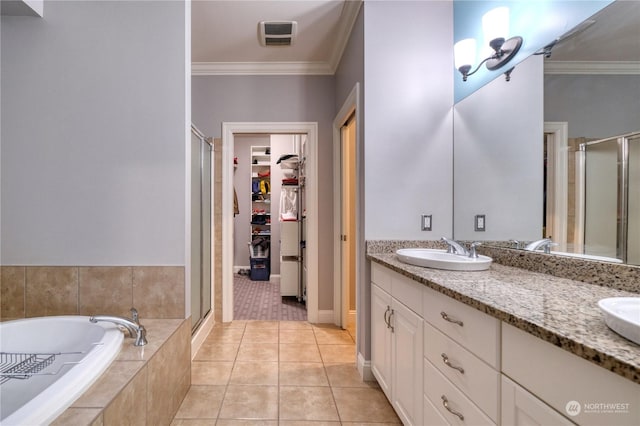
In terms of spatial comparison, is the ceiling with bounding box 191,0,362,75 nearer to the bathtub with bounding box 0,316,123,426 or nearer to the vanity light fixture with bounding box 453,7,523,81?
the vanity light fixture with bounding box 453,7,523,81

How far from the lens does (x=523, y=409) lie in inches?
27.8

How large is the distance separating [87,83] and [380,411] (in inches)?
101

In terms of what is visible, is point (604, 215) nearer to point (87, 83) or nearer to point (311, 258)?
point (311, 258)

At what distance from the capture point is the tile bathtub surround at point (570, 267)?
3.24 ft

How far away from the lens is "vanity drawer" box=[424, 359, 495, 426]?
0.88 m

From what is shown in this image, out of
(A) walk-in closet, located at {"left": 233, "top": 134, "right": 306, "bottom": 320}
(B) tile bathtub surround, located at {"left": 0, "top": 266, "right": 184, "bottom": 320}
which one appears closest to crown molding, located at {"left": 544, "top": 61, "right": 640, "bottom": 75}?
(B) tile bathtub surround, located at {"left": 0, "top": 266, "right": 184, "bottom": 320}

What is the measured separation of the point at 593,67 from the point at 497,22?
2.16 ft

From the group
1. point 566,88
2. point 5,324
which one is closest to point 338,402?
point 5,324

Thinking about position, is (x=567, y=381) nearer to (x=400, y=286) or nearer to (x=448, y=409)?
(x=448, y=409)

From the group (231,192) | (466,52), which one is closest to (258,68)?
(231,192)

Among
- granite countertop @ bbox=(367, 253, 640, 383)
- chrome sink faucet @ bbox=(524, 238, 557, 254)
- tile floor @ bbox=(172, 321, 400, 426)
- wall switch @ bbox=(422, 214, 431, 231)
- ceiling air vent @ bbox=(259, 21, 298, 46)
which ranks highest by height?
ceiling air vent @ bbox=(259, 21, 298, 46)

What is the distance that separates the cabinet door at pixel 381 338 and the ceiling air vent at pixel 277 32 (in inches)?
84.7

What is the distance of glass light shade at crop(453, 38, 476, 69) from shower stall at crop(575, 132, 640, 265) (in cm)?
91

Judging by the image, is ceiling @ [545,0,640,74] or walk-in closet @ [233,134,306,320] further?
walk-in closet @ [233,134,306,320]
